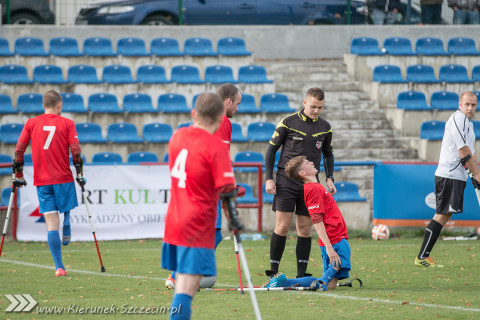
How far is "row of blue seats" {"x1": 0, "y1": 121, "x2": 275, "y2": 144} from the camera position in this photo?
15.6 m

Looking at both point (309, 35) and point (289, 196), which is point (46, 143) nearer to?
point (289, 196)

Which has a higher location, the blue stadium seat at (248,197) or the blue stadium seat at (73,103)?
the blue stadium seat at (73,103)

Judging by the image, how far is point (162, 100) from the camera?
16969 millimetres

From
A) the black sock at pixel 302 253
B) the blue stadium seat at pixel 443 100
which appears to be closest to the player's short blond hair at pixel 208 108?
the black sock at pixel 302 253

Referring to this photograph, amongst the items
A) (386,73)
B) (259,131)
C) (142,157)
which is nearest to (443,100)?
(386,73)

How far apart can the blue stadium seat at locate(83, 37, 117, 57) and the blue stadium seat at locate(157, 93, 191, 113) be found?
2.77m

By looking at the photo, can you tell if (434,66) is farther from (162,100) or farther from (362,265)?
(362,265)

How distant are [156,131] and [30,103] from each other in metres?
3.17

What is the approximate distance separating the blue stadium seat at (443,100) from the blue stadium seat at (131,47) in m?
7.28

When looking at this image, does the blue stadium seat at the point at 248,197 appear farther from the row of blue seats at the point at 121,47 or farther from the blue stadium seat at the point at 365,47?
the blue stadium seat at the point at 365,47

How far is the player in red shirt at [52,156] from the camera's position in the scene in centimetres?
911

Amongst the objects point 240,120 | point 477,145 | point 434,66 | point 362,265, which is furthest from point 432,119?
point 362,265

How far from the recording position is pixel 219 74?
59.7ft

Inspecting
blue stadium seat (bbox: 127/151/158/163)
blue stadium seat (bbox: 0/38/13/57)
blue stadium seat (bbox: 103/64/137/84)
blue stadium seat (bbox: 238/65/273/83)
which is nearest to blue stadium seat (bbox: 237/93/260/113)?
blue stadium seat (bbox: 238/65/273/83)
